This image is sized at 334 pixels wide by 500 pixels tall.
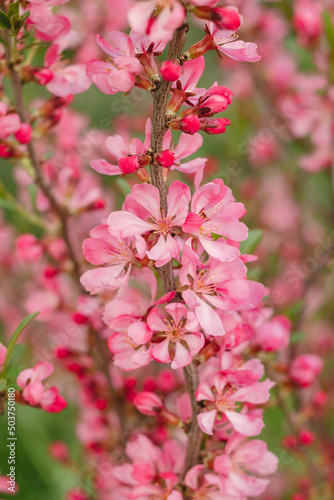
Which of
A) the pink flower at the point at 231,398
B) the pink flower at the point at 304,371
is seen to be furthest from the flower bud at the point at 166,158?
the pink flower at the point at 304,371

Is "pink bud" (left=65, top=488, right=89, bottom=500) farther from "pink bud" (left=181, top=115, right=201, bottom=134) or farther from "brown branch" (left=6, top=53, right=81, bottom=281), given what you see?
"pink bud" (left=181, top=115, right=201, bottom=134)

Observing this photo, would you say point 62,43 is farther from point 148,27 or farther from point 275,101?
point 275,101

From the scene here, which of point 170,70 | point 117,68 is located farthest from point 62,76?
point 170,70

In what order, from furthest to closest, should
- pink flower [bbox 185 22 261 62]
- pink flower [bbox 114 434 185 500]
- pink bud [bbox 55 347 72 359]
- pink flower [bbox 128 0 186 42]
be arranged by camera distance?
pink bud [bbox 55 347 72 359] → pink flower [bbox 114 434 185 500] → pink flower [bbox 185 22 261 62] → pink flower [bbox 128 0 186 42]

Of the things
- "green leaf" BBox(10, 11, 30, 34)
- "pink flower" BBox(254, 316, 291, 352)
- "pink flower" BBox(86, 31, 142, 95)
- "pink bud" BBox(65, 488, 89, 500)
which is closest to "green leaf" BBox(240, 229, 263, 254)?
"pink flower" BBox(254, 316, 291, 352)

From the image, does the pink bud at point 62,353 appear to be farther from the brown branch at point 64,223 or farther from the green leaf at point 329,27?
the green leaf at point 329,27

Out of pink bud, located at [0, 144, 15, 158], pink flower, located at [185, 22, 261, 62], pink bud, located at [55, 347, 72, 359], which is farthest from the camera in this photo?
pink bud, located at [55, 347, 72, 359]
